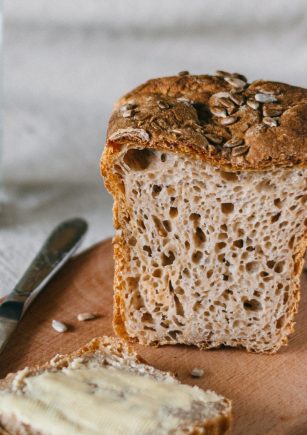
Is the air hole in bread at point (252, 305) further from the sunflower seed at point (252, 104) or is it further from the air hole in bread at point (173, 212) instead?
the sunflower seed at point (252, 104)

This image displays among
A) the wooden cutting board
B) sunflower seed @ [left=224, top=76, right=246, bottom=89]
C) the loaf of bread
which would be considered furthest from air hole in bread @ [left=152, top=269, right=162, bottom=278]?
sunflower seed @ [left=224, top=76, right=246, bottom=89]

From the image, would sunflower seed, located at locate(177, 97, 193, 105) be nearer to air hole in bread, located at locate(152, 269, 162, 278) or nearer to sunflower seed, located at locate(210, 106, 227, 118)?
sunflower seed, located at locate(210, 106, 227, 118)

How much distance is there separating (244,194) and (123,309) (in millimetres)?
817

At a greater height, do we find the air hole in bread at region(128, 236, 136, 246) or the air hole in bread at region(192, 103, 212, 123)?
the air hole in bread at region(192, 103, 212, 123)

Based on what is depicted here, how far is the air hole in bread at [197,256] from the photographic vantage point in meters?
3.73

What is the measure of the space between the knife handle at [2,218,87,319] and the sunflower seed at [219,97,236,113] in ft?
3.97

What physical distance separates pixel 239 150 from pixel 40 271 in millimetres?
1325

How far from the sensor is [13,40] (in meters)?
6.79

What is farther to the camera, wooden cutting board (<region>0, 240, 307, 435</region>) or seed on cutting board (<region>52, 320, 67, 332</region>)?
seed on cutting board (<region>52, 320, 67, 332</region>)

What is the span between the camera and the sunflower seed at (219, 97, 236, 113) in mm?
3707

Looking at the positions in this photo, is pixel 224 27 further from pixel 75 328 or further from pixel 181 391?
pixel 181 391

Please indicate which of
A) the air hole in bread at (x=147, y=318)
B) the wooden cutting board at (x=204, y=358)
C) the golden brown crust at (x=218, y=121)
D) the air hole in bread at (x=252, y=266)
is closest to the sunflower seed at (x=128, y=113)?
the golden brown crust at (x=218, y=121)

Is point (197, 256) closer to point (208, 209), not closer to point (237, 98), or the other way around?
point (208, 209)

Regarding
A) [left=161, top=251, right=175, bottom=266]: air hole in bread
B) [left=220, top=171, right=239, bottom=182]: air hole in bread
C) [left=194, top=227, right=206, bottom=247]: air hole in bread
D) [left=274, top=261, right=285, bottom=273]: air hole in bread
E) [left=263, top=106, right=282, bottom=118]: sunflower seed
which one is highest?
[left=263, top=106, right=282, bottom=118]: sunflower seed
